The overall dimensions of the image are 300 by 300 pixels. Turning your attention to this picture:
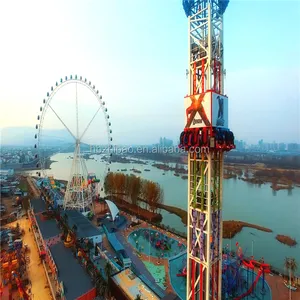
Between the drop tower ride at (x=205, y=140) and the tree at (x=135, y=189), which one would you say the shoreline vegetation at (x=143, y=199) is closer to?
the tree at (x=135, y=189)

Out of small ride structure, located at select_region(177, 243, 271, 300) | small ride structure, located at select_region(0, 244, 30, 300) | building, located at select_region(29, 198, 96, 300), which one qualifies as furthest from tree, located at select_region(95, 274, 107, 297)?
small ride structure, located at select_region(177, 243, 271, 300)

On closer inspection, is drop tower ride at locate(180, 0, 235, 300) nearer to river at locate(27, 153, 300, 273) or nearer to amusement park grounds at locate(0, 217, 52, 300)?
amusement park grounds at locate(0, 217, 52, 300)

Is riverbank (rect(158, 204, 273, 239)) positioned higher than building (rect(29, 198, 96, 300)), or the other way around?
building (rect(29, 198, 96, 300))

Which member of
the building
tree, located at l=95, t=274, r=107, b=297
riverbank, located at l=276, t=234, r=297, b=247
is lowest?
riverbank, located at l=276, t=234, r=297, b=247

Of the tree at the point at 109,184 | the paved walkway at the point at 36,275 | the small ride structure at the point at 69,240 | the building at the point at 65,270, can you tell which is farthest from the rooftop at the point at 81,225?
the tree at the point at 109,184

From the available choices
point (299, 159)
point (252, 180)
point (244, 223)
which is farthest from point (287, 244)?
point (299, 159)

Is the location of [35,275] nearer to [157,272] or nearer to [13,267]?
[13,267]

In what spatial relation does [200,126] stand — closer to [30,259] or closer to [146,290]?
[146,290]

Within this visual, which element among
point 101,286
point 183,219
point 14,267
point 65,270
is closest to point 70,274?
point 65,270
